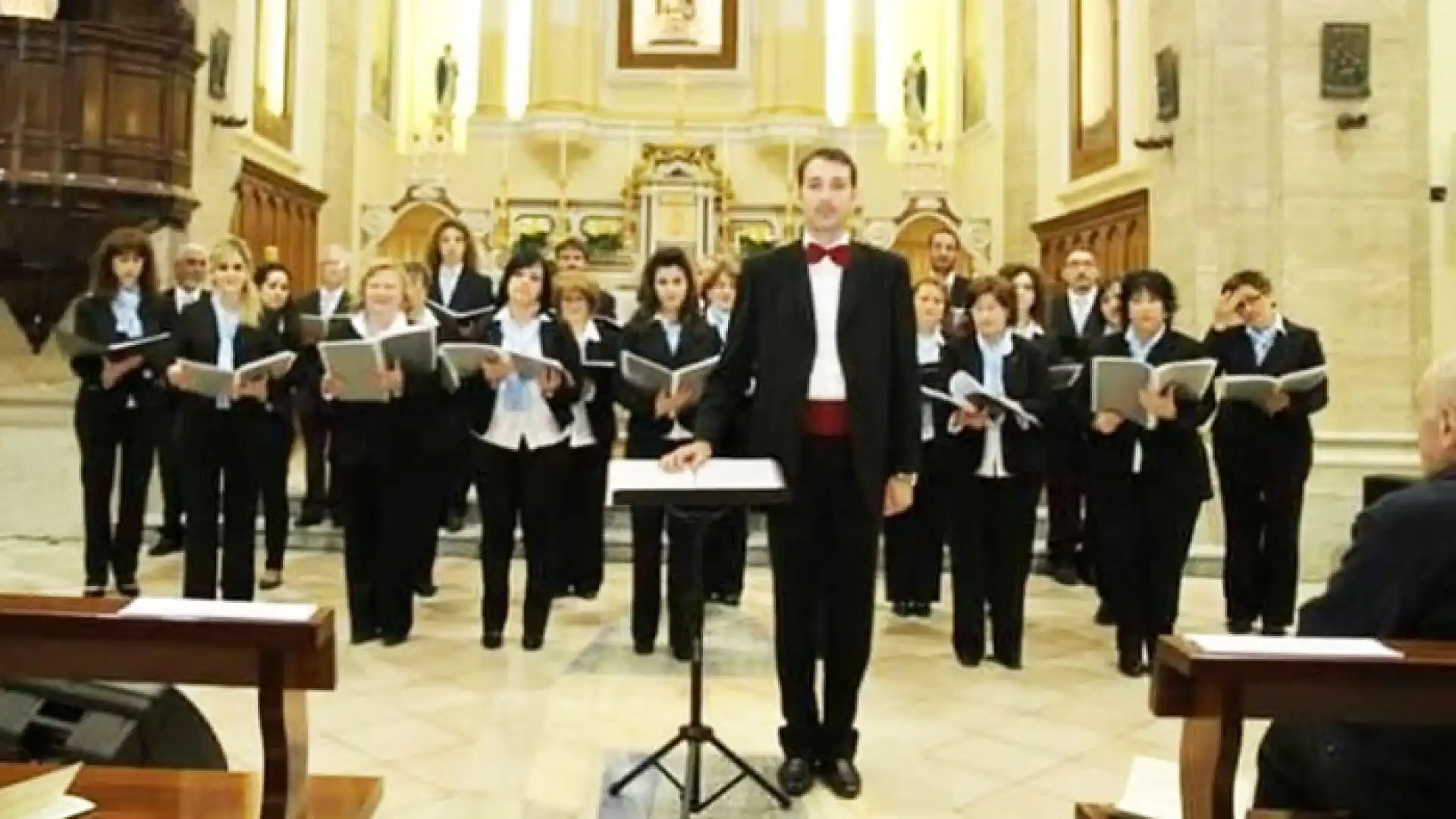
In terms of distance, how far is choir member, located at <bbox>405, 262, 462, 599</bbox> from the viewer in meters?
5.11

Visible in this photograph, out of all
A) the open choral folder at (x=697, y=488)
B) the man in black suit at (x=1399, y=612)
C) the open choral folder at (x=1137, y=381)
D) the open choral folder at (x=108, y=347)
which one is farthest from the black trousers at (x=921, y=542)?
the man in black suit at (x=1399, y=612)

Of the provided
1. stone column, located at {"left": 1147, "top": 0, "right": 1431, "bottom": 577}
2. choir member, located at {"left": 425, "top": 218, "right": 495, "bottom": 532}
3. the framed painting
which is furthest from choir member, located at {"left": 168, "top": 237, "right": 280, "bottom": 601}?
the framed painting

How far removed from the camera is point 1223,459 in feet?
18.3

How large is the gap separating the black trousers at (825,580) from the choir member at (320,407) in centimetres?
251

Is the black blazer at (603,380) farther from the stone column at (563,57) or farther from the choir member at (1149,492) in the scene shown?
the stone column at (563,57)

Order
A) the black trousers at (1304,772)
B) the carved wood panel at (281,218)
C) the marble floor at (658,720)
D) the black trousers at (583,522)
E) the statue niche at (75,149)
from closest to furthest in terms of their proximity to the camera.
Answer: the black trousers at (1304,772)
the marble floor at (658,720)
the black trousers at (583,522)
the statue niche at (75,149)
the carved wood panel at (281,218)

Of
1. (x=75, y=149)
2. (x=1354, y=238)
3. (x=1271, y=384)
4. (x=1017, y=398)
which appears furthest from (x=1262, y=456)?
(x=75, y=149)

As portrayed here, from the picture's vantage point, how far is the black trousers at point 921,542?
566cm

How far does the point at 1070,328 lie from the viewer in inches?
260

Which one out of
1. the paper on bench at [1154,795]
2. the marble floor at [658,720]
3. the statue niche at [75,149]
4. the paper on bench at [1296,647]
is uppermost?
the statue niche at [75,149]

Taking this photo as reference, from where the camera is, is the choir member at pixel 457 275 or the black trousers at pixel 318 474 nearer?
the choir member at pixel 457 275

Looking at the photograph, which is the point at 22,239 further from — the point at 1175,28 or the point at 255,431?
the point at 1175,28

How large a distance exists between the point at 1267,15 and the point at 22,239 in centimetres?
689

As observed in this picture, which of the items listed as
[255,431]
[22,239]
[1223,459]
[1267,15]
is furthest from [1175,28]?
[22,239]
